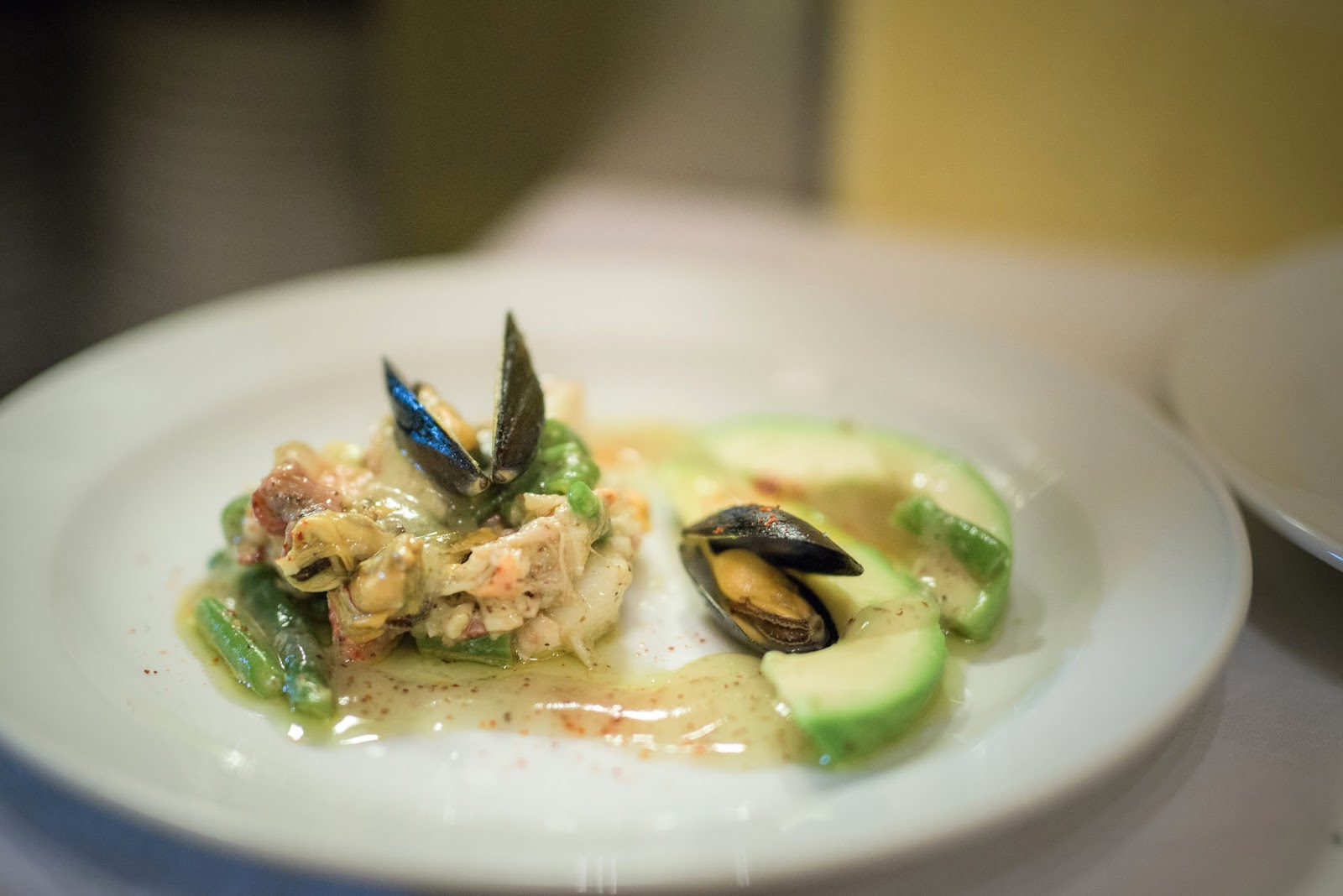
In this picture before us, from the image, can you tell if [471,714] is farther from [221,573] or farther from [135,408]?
[135,408]

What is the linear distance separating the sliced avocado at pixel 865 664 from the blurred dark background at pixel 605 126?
2589mm

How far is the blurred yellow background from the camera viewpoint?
3.64 m

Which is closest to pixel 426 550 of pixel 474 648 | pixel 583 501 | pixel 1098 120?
pixel 474 648

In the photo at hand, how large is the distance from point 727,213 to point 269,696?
119 inches

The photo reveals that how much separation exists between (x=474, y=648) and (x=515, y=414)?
1.52ft

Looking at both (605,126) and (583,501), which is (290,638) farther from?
(605,126)

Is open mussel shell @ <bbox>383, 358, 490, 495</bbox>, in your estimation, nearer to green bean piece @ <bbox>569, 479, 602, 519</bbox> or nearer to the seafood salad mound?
the seafood salad mound

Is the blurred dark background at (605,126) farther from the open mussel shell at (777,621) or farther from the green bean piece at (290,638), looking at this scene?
the open mussel shell at (777,621)

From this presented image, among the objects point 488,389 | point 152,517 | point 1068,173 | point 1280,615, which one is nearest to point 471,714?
point 152,517

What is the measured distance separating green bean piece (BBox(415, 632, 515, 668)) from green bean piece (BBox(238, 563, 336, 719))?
18 centimetres

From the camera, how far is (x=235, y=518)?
6.56 feet

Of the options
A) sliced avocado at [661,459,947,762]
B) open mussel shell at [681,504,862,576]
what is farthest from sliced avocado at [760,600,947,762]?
open mussel shell at [681,504,862,576]

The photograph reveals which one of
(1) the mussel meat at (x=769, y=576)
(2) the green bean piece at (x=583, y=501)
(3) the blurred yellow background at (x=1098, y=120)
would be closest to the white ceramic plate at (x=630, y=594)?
(1) the mussel meat at (x=769, y=576)

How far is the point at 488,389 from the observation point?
2754mm
